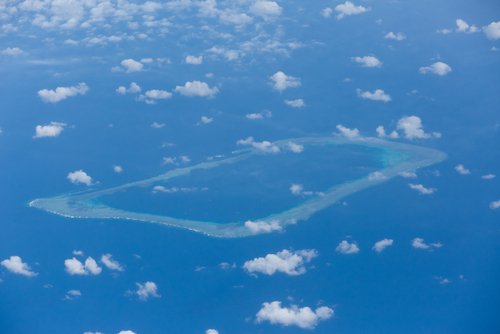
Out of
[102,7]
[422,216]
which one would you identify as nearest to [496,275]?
[422,216]

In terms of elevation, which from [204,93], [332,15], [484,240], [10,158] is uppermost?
[332,15]

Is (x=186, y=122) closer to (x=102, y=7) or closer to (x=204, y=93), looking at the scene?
(x=204, y=93)

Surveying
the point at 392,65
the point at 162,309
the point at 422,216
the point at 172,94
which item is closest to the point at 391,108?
the point at 392,65

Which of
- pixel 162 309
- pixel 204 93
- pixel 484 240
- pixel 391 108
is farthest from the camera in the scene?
pixel 204 93

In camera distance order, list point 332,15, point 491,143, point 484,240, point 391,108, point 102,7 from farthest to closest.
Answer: point 102,7, point 332,15, point 391,108, point 491,143, point 484,240

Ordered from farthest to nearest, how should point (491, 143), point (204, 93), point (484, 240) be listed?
point (204, 93) < point (491, 143) < point (484, 240)

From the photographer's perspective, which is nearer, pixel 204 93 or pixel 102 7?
pixel 204 93

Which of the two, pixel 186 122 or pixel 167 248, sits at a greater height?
pixel 186 122

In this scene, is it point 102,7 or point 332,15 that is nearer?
point 332,15

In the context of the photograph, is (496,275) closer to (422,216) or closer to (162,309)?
(422,216)
